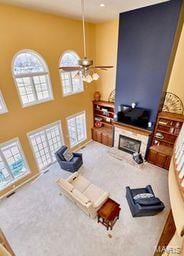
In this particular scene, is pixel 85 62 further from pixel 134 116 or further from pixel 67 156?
pixel 67 156

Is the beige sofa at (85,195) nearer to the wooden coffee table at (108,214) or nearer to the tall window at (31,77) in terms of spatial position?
the wooden coffee table at (108,214)

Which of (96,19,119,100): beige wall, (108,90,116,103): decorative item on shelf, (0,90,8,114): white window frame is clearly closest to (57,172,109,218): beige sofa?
(0,90,8,114): white window frame

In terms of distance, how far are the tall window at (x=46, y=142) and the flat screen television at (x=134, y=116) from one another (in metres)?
3.06

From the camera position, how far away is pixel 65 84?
6.52 meters

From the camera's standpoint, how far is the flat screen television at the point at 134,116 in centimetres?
612

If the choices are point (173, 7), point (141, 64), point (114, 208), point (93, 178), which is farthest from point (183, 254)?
point (173, 7)

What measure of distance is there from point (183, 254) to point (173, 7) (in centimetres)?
631

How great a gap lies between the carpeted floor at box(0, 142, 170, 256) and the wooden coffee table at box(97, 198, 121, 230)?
0.23 meters

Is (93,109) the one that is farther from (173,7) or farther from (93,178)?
(173,7)

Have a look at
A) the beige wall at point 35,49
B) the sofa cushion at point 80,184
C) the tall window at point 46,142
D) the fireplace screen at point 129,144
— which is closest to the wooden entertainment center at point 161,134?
the fireplace screen at point 129,144

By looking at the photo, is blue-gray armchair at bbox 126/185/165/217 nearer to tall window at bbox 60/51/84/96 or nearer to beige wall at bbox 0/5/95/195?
beige wall at bbox 0/5/95/195

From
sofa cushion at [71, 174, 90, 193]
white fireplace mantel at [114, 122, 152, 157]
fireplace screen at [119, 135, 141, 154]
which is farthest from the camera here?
fireplace screen at [119, 135, 141, 154]

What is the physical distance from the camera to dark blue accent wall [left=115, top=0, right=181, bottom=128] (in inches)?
185

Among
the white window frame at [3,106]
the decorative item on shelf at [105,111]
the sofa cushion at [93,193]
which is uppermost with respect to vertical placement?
the white window frame at [3,106]
